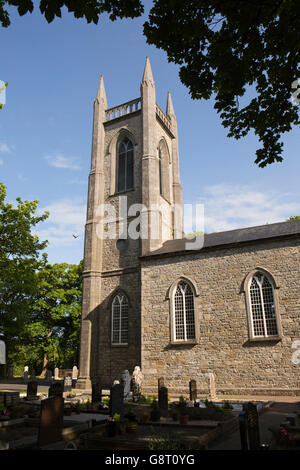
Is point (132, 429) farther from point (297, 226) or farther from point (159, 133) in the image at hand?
point (159, 133)

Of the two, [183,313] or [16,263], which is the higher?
→ [16,263]

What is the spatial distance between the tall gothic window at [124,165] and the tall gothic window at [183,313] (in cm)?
1005

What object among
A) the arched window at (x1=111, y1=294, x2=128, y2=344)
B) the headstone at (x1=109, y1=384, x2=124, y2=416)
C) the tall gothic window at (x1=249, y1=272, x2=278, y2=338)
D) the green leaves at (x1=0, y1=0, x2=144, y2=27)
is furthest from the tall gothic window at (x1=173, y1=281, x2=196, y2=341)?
the green leaves at (x1=0, y1=0, x2=144, y2=27)

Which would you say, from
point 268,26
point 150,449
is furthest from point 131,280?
point 268,26

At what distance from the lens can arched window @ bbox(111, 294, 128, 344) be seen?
75.5 ft

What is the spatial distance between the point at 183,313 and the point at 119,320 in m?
5.37

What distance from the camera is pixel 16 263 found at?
67.7 feet

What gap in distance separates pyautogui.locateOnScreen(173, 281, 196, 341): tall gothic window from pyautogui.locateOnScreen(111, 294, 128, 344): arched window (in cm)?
441

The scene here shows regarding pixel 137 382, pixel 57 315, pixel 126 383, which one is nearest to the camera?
pixel 126 383

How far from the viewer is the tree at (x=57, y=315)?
123ft

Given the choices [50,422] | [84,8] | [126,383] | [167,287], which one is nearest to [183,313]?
[167,287]

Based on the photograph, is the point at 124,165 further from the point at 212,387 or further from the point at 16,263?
the point at 212,387

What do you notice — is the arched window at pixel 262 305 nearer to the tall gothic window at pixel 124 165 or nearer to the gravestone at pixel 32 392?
the gravestone at pixel 32 392
